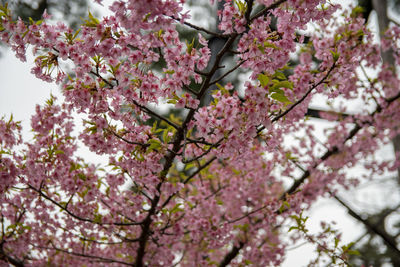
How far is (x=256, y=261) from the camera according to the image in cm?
374

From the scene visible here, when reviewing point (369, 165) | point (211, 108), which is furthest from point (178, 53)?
point (369, 165)

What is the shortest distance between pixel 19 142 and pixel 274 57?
2.11 metres

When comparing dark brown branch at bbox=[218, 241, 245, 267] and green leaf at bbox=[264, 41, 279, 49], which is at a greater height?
green leaf at bbox=[264, 41, 279, 49]

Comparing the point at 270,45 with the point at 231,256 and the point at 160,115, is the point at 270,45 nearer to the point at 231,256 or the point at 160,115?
the point at 160,115

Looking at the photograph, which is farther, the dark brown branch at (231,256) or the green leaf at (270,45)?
the dark brown branch at (231,256)

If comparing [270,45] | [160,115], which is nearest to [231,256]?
[160,115]

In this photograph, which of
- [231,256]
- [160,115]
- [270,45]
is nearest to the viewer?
[270,45]

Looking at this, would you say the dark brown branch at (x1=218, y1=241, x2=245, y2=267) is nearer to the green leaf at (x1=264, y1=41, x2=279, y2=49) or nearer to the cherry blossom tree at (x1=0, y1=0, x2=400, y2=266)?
the cherry blossom tree at (x1=0, y1=0, x2=400, y2=266)

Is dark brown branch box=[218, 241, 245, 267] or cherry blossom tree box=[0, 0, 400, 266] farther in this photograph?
dark brown branch box=[218, 241, 245, 267]

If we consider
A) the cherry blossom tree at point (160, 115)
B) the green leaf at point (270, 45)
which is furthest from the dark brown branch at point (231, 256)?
the green leaf at point (270, 45)

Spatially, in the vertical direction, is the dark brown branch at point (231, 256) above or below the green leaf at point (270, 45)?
below

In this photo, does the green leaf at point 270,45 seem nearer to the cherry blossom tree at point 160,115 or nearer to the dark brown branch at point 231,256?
the cherry blossom tree at point 160,115

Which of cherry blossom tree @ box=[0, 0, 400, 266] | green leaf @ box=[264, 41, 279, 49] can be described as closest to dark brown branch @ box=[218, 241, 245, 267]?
cherry blossom tree @ box=[0, 0, 400, 266]

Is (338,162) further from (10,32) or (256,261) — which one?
(10,32)
